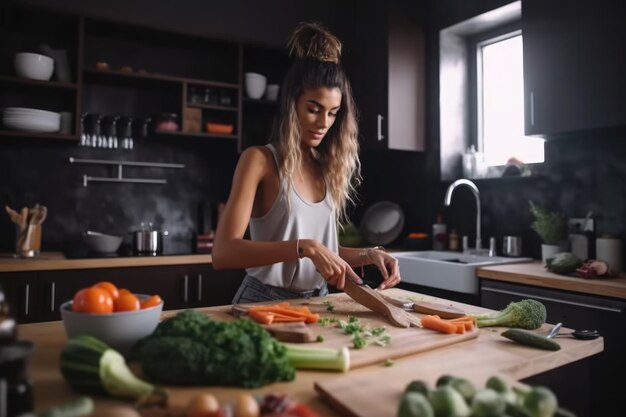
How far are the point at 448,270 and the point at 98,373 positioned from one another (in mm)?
2055

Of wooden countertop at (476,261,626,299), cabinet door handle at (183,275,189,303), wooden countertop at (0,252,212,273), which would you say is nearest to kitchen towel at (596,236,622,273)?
wooden countertop at (476,261,626,299)

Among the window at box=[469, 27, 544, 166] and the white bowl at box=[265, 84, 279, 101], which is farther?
the white bowl at box=[265, 84, 279, 101]

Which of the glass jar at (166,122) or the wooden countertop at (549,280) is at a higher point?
the glass jar at (166,122)

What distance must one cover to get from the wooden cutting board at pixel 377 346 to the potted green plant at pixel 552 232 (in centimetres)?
155

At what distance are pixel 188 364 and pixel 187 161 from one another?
2.83 meters

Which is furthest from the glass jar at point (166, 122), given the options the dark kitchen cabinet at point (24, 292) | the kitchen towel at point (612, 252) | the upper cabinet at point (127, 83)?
the kitchen towel at point (612, 252)

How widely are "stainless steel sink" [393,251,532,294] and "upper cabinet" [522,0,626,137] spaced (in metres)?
0.79

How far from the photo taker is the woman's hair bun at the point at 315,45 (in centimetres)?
165

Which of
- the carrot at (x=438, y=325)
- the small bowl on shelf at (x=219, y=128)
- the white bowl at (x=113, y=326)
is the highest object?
the small bowl on shelf at (x=219, y=128)

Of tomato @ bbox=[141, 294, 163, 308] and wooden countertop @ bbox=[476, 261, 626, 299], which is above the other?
tomato @ bbox=[141, 294, 163, 308]

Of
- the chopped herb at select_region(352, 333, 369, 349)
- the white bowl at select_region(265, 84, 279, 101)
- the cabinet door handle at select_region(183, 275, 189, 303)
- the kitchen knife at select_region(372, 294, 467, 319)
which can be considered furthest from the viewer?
the white bowl at select_region(265, 84, 279, 101)

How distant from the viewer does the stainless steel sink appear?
244 cm

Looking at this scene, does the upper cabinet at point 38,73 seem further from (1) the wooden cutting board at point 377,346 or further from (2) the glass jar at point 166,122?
(1) the wooden cutting board at point 377,346

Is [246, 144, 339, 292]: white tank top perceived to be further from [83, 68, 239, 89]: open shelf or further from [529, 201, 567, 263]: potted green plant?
[83, 68, 239, 89]: open shelf
